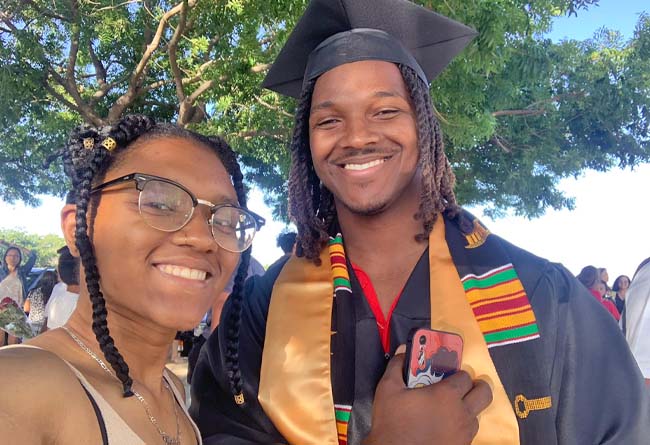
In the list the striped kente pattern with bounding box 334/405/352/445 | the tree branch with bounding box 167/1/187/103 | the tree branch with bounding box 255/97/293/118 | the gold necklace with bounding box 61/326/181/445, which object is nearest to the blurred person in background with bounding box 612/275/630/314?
the tree branch with bounding box 255/97/293/118

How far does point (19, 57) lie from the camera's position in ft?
25.6

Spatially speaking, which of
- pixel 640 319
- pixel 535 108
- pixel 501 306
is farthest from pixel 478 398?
pixel 535 108

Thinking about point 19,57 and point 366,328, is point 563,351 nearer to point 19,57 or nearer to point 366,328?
point 366,328

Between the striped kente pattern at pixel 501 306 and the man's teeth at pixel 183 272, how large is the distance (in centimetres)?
80

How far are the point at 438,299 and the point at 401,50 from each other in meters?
0.90

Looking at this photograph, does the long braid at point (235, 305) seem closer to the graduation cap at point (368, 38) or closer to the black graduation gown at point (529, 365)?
the black graduation gown at point (529, 365)

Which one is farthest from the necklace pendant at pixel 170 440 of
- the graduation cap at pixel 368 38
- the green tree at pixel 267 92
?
the green tree at pixel 267 92

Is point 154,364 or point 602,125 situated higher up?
point 602,125

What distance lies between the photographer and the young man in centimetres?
147

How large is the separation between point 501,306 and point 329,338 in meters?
0.54

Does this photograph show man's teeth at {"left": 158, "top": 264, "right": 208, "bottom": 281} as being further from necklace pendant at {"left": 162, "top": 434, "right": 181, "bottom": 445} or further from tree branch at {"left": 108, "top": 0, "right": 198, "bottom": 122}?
tree branch at {"left": 108, "top": 0, "right": 198, "bottom": 122}

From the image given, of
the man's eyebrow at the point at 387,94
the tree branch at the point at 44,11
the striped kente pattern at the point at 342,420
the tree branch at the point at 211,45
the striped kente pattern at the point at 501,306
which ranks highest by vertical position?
the tree branch at the point at 44,11

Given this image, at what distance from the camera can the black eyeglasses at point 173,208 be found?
4.64 ft

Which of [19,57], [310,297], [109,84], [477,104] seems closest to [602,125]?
[477,104]
